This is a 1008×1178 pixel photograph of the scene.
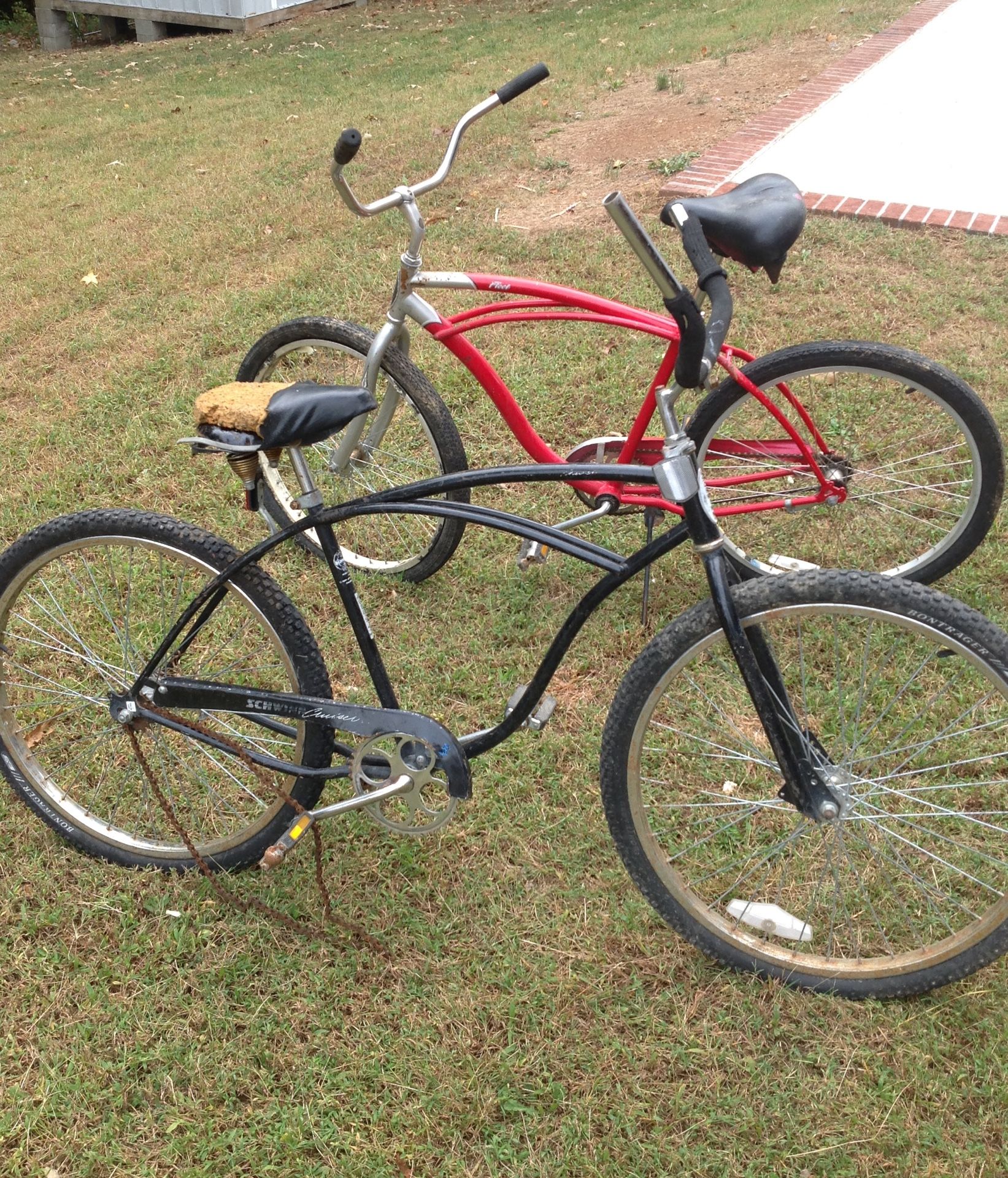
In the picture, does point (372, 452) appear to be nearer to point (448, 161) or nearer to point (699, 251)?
point (448, 161)

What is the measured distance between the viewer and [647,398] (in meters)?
2.80

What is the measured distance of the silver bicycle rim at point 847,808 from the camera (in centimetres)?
200

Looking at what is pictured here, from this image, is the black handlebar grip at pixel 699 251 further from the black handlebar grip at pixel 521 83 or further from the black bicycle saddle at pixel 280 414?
the black handlebar grip at pixel 521 83

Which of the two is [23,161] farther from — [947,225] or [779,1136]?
[779,1136]

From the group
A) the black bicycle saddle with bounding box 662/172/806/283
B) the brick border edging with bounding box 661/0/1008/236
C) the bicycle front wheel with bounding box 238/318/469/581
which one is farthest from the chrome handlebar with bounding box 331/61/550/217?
the brick border edging with bounding box 661/0/1008/236

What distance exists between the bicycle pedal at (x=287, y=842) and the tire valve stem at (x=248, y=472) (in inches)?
27.6

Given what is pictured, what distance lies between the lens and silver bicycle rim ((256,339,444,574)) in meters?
3.03

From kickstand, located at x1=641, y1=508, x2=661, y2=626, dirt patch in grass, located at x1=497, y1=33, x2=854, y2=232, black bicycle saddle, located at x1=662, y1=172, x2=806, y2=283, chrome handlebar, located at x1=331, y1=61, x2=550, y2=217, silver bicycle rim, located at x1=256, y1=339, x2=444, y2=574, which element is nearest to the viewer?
black bicycle saddle, located at x1=662, y1=172, x2=806, y2=283

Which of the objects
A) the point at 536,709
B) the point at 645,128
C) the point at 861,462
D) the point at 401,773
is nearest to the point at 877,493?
the point at 861,462

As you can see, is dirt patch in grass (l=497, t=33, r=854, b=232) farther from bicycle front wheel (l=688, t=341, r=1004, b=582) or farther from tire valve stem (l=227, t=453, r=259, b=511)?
tire valve stem (l=227, t=453, r=259, b=511)

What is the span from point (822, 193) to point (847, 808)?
179 inches

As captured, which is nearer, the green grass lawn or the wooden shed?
the green grass lawn

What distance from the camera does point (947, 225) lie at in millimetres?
5000

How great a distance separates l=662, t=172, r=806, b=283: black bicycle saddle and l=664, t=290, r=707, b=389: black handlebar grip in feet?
2.20
